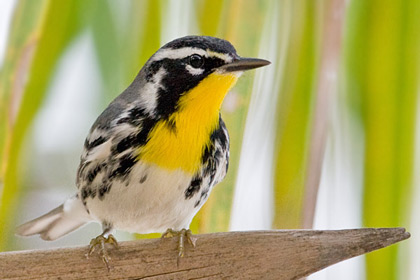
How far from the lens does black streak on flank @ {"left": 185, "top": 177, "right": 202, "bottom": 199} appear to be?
129cm

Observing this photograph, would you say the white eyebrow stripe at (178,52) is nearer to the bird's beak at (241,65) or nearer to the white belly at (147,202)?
the bird's beak at (241,65)

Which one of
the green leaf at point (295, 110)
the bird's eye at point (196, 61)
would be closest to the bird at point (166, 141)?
the bird's eye at point (196, 61)

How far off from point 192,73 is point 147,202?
0.26 metres

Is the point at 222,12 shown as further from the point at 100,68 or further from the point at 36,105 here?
the point at 36,105

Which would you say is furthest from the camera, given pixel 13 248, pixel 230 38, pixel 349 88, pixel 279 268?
pixel 13 248

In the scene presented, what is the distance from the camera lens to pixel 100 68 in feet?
4.71

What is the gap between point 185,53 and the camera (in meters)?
1.22

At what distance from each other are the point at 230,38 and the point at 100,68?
287 mm

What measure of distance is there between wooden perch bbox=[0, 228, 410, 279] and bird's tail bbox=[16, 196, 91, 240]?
329 millimetres

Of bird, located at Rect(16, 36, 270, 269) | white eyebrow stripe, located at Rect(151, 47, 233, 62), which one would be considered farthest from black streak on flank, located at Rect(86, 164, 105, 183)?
Answer: white eyebrow stripe, located at Rect(151, 47, 233, 62)

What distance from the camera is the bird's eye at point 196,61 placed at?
1.22 m

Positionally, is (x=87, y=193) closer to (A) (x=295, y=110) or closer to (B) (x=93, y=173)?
(B) (x=93, y=173)

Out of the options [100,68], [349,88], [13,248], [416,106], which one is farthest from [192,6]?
[13,248]

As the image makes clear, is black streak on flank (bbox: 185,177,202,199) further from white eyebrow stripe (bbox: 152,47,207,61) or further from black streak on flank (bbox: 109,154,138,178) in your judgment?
white eyebrow stripe (bbox: 152,47,207,61)
